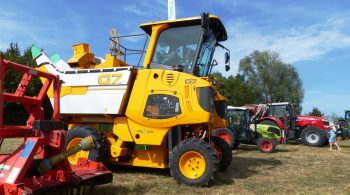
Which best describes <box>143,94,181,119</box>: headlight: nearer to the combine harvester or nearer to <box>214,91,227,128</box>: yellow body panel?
<box>214,91,227,128</box>: yellow body panel

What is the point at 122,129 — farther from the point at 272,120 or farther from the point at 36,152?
the point at 272,120

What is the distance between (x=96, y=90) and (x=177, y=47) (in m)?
2.03

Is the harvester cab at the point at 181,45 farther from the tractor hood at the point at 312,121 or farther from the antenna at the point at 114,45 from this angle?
the tractor hood at the point at 312,121

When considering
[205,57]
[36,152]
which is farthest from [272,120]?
[36,152]

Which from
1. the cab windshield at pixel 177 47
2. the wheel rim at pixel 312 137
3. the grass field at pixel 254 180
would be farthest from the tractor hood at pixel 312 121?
the cab windshield at pixel 177 47

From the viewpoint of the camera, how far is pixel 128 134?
860 centimetres

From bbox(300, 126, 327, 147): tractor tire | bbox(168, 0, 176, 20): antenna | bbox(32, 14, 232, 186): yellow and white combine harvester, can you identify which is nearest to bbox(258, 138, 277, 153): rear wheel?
bbox(300, 126, 327, 147): tractor tire

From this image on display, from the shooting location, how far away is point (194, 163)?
7.76 meters

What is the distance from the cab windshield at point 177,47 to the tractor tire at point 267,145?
7971mm

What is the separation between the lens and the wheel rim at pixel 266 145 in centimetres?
1555

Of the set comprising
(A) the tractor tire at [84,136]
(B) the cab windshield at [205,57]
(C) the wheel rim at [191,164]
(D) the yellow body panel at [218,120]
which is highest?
(B) the cab windshield at [205,57]

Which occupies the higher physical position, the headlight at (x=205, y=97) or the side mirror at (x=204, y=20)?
the side mirror at (x=204, y=20)

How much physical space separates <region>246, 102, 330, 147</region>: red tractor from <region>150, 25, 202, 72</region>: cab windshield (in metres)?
11.8

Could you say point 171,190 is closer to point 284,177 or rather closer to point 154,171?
point 154,171
